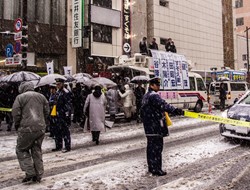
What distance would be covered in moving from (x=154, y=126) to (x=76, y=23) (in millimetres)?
17738

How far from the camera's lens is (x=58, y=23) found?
22.3m

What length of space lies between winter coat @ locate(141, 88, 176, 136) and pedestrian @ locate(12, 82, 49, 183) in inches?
73.1

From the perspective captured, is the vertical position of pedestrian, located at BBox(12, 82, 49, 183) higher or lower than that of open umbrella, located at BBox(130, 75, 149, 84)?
lower

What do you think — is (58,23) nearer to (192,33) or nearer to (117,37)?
(117,37)

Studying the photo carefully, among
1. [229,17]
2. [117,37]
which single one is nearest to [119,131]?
[117,37]

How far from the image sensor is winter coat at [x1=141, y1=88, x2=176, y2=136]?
563cm

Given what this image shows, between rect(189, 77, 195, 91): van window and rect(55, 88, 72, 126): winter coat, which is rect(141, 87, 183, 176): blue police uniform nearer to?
rect(55, 88, 72, 126): winter coat

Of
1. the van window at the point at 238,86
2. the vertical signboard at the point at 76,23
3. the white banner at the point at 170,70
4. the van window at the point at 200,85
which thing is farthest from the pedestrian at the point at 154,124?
the van window at the point at 238,86

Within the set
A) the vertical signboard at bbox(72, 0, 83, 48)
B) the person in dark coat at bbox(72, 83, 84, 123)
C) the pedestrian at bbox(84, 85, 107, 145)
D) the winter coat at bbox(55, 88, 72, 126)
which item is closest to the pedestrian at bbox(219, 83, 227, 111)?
the vertical signboard at bbox(72, 0, 83, 48)

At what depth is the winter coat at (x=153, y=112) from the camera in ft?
18.5

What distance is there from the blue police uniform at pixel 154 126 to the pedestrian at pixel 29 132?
1875 millimetres

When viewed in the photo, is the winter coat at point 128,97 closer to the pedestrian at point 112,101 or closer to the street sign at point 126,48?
the pedestrian at point 112,101

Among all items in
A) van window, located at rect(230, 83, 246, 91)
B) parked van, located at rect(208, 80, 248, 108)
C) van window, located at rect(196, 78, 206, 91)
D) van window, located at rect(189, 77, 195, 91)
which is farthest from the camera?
van window, located at rect(230, 83, 246, 91)

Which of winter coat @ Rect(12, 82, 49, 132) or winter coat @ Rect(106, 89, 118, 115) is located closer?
winter coat @ Rect(12, 82, 49, 132)
